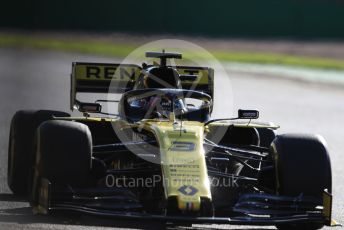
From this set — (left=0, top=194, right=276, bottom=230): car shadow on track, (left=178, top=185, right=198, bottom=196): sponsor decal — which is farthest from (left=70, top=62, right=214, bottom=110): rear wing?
(left=178, top=185, right=198, bottom=196): sponsor decal

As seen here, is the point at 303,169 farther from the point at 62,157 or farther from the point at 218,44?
the point at 218,44

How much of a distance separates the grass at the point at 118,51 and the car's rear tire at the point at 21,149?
85.7 feet

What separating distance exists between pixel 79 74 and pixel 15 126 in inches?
78.5

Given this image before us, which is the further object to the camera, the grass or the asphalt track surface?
the grass

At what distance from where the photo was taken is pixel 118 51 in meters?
41.7

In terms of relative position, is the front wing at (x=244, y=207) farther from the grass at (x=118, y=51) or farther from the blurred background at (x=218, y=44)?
the grass at (x=118, y=51)

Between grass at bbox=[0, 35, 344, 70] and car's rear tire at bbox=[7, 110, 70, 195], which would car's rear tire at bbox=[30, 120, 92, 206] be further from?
grass at bbox=[0, 35, 344, 70]

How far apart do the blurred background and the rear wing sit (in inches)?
278

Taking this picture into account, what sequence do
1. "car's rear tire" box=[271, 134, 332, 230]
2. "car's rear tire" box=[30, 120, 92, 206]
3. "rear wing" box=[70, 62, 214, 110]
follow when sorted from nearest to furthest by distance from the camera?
"car's rear tire" box=[30, 120, 92, 206] < "car's rear tire" box=[271, 134, 332, 230] < "rear wing" box=[70, 62, 214, 110]

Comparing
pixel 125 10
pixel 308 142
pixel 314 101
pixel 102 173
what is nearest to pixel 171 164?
pixel 102 173

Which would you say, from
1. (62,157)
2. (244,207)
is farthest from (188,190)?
(62,157)

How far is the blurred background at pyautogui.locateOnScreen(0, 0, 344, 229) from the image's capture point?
24.5 metres

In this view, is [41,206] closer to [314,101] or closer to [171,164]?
[171,164]

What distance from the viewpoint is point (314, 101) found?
25641 millimetres
